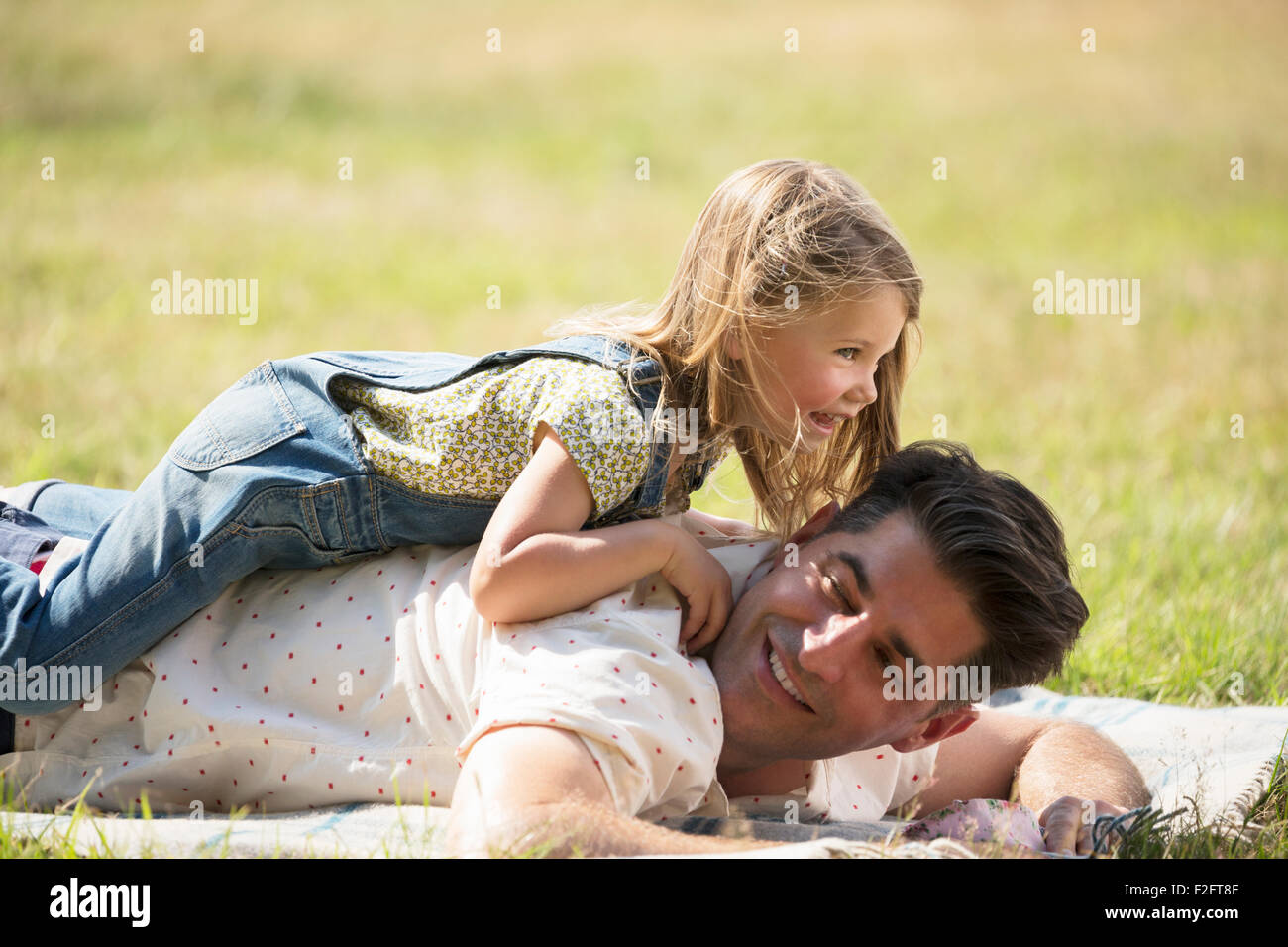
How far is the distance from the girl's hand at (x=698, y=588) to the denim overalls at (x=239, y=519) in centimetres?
25

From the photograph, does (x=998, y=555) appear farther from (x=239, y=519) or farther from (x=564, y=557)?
(x=239, y=519)

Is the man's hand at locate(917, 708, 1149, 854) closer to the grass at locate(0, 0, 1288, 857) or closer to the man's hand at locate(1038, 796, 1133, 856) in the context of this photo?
the man's hand at locate(1038, 796, 1133, 856)

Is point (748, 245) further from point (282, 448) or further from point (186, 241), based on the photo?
point (186, 241)

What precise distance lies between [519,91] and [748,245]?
576 inches

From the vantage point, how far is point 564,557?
296 centimetres

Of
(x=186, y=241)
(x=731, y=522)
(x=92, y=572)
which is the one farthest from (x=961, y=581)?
(x=186, y=241)

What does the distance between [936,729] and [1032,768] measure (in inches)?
18.2

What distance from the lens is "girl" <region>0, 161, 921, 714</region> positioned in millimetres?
3113

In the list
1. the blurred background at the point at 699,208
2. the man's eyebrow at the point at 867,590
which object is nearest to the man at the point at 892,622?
A: the man's eyebrow at the point at 867,590

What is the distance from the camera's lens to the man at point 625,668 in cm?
299

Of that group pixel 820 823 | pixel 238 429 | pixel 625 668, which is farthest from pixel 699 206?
pixel 625 668

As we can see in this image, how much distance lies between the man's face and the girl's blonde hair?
1.69 feet

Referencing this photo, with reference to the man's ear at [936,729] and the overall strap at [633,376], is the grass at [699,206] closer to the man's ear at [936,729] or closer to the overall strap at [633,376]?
the overall strap at [633,376]

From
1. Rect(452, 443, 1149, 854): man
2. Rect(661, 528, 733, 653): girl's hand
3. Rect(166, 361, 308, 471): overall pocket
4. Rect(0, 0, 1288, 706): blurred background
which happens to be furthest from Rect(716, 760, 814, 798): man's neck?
Rect(166, 361, 308, 471): overall pocket
